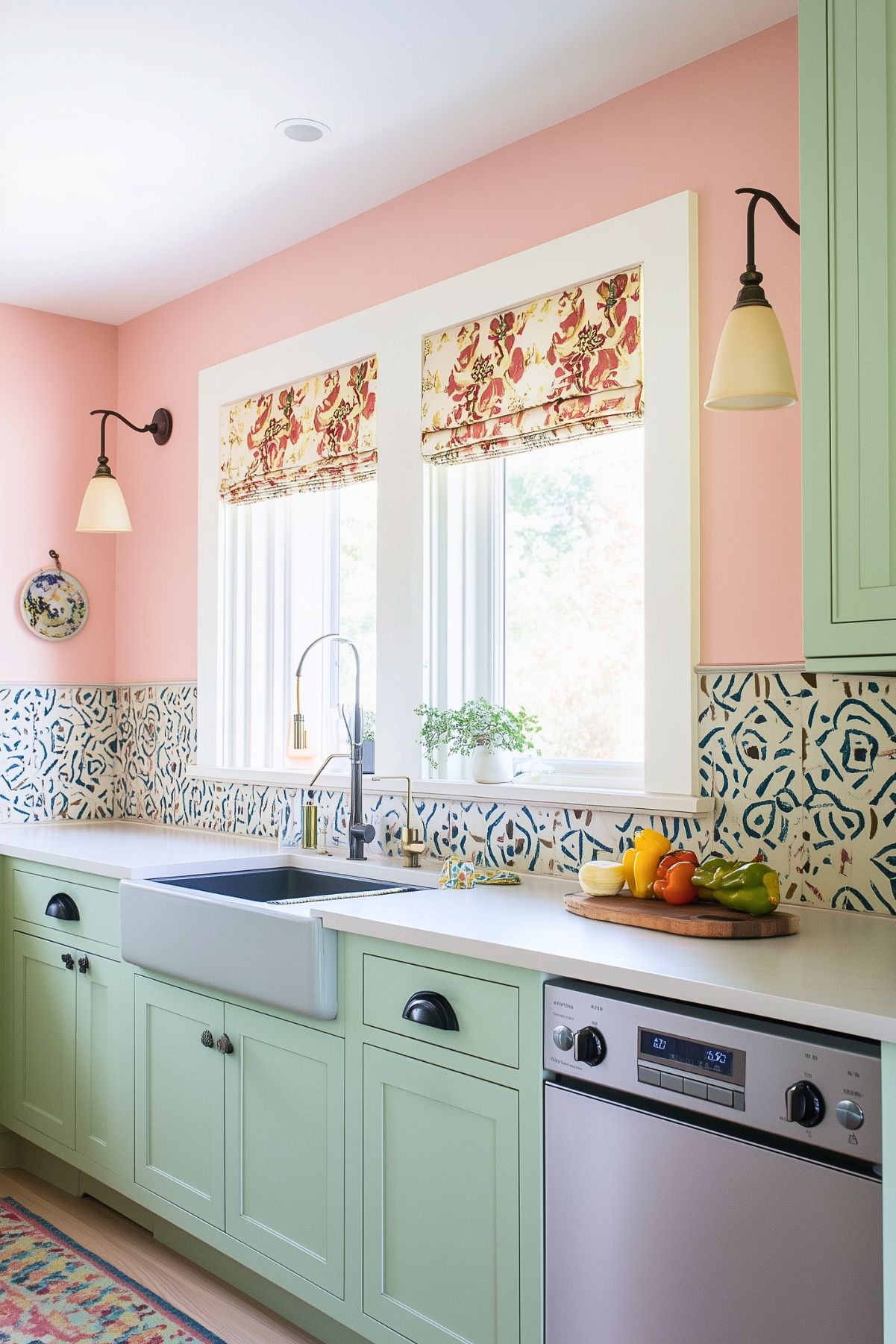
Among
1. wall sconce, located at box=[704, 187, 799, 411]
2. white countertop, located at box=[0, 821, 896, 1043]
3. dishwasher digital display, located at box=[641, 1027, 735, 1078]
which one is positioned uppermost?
wall sconce, located at box=[704, 187, 799, 411]

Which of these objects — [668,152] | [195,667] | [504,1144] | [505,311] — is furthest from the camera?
[195,667]

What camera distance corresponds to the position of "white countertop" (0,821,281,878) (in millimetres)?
2938

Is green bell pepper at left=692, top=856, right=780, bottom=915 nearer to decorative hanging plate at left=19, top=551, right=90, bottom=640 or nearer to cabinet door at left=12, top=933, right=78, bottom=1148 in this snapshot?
cabinet door at left=12, top=933, right=78, bottom=1148

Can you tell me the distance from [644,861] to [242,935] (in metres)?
0.83

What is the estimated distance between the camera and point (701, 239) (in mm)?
2432

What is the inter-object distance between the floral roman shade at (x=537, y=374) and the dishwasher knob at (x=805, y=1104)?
1.48 meters

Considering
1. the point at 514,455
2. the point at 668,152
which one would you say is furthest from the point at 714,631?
the point at 668,152

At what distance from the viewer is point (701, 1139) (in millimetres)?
1586

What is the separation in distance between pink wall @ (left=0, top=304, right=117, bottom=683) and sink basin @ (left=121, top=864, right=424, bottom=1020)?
1492 mm

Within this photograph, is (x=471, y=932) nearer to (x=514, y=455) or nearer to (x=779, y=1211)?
(x=779, y=1211)

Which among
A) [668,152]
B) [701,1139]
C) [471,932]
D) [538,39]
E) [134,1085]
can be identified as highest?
[538,39]

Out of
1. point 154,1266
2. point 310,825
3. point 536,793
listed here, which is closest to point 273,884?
point 310,825

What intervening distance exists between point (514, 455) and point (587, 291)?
1.51 feet

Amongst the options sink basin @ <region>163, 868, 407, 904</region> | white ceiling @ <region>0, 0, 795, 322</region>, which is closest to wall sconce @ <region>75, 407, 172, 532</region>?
white ceiling @ <region>0, 0, 795, 322</region>
